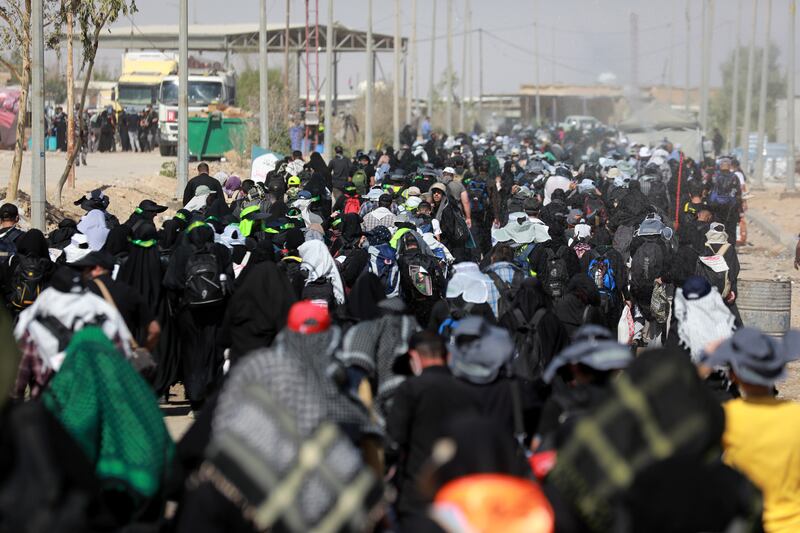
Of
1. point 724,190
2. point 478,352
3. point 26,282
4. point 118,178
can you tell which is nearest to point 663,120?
point 118,178

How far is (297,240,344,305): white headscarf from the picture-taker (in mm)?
11484

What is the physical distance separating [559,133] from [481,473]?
5037cm

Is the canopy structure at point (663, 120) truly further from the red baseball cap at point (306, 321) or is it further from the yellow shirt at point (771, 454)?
the red baseball cap at point (306, 321)

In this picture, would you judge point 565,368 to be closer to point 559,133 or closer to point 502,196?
point 502,196

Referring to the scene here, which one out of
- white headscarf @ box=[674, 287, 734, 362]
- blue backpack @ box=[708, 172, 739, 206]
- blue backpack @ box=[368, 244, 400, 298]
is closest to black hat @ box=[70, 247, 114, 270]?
white headscarf @ box=[674, 287, 734, 362]

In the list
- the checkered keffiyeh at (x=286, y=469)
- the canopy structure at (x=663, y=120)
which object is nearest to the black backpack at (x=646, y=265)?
the checkered keffiyeh at (x=286, y=469)


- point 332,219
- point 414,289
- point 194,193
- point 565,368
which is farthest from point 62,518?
point 194,193

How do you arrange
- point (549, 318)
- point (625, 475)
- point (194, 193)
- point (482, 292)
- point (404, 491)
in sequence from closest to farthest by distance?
point (625, 475) → point (404, 491) → point (549, 318) → point (482, 292) → point (194, 193)

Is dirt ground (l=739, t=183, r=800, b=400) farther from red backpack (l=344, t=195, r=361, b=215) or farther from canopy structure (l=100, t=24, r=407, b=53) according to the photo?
canopy structure (l=100, t=24, r=407, b=53)

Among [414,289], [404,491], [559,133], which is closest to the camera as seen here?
[404,491]

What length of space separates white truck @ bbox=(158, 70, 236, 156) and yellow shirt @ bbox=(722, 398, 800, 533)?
4108 centimetres

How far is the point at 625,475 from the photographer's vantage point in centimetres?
482

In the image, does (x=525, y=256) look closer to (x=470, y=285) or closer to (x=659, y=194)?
(x=470, y=285)

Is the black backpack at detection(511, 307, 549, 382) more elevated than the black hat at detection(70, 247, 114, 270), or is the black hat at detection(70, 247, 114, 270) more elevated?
the black hat at detection(70, 247, 114, 270)
